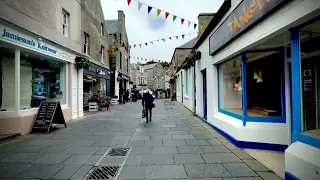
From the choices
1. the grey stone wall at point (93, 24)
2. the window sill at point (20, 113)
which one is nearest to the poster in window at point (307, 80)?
the window sill at point (20, 113)

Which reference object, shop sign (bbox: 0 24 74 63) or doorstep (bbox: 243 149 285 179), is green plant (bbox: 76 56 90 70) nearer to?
shop sign (bbox: 0 24 74 63)

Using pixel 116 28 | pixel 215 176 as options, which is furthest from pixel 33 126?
pixel 116 28

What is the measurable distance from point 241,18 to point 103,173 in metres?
4.83

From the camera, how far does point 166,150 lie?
15.4 feet

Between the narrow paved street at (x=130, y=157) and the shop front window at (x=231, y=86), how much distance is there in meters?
1.12

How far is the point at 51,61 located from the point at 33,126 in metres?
3.26

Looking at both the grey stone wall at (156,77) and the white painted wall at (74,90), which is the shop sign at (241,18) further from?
the grey stone wall at (156,77)

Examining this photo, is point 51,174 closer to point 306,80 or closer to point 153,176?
point 153,176

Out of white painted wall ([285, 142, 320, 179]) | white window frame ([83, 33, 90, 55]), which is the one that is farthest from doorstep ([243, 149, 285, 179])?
white window frame ([83, 33, 90, 55])

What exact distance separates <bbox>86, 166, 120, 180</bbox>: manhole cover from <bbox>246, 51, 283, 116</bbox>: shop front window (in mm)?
3813

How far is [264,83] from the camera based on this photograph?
5387mm

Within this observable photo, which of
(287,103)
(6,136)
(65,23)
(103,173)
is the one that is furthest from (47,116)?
(287,103)

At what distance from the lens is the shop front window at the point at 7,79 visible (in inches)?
251

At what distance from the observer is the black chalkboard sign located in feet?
22.4
